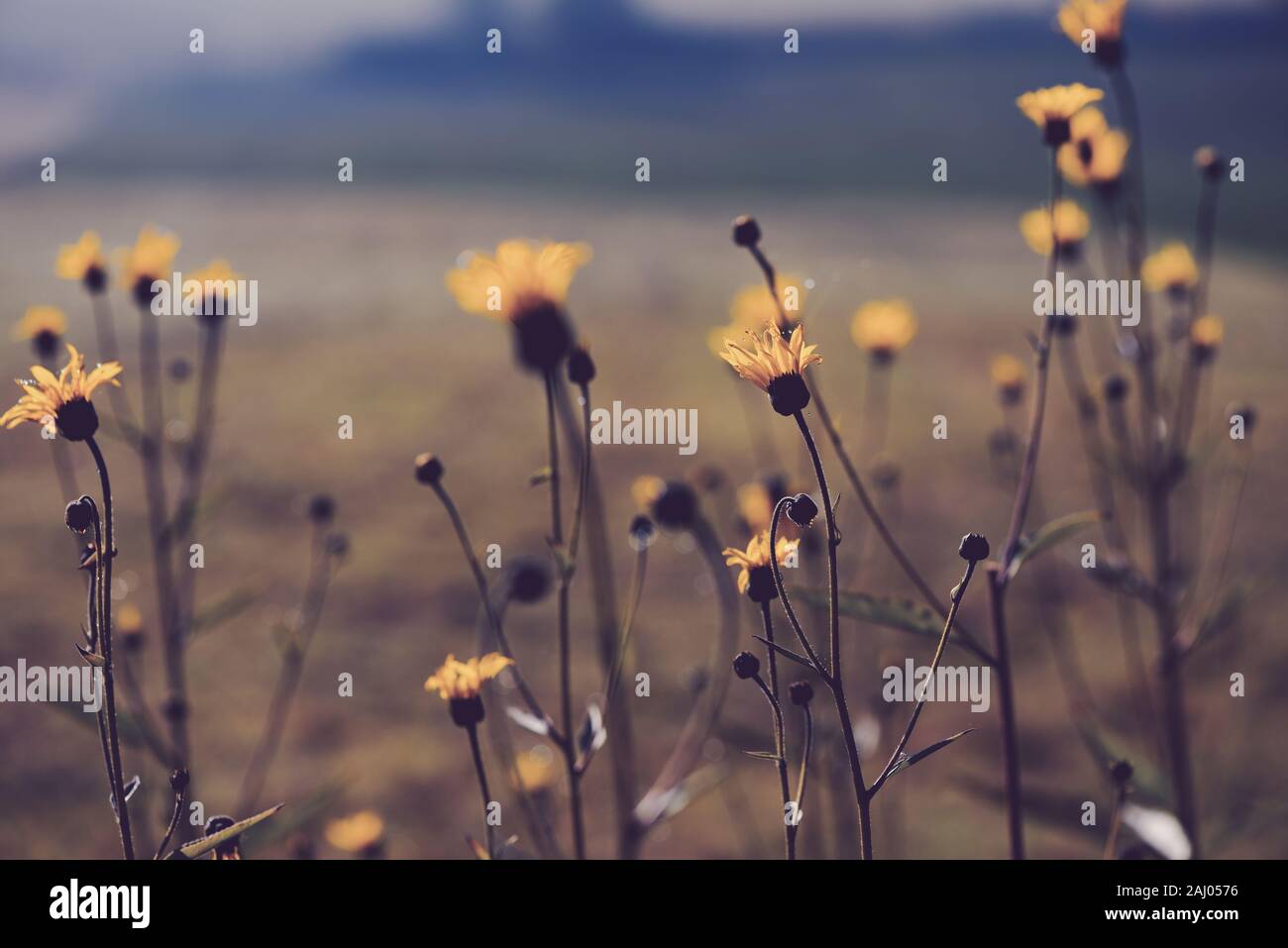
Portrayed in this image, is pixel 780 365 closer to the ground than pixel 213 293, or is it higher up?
closer to the ground

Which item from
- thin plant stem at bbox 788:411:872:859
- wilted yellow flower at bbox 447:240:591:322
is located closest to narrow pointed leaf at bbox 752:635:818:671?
thin plant stem at bbox 788:411:872:859

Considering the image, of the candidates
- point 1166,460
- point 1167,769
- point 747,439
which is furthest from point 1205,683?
point 747,439

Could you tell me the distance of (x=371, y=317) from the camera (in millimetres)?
3053

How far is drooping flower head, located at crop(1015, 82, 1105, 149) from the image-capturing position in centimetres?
67

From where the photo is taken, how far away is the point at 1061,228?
90cm

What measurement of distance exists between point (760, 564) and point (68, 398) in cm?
37

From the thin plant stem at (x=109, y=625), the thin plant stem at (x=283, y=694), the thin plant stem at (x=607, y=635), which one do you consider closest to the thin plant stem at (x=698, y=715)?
the thin plant stem at (x=607, y=635)

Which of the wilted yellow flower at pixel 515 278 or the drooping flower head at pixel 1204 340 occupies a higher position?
the drooping flower head at pixel 1204 340

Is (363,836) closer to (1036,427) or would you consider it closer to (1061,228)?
(1036,427)

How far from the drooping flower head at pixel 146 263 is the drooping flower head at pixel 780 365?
2.20ft

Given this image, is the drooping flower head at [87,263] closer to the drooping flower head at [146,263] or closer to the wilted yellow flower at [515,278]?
the drooping flower head at [146,263]

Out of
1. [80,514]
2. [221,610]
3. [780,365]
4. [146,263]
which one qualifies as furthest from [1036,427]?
[146,263]

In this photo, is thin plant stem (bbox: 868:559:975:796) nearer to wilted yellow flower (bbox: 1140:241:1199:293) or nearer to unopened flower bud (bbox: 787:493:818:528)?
unopened flower bud (bbox: 787:493:818:528)

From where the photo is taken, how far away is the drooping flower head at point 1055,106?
0.67 metres
